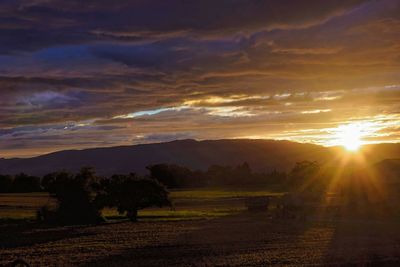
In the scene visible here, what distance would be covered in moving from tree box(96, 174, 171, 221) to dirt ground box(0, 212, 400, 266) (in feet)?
15.2

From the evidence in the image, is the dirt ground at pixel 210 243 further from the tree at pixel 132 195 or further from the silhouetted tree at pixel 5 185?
the silhouetted tree at pixel 5 185

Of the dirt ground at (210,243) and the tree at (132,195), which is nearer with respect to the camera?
the dirt ground at (210,243)

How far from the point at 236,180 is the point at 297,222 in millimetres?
81242

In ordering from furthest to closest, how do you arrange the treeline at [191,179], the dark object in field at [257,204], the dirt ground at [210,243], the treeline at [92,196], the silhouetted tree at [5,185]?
the treeline at [191,179]
the silhouetted tree at [5,185]
the dark object in field at [257,204]
the treeline at [92,196]
the dirt ground at [210,243]

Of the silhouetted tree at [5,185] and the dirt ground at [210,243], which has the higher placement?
the silhouetted tree at [5,185]

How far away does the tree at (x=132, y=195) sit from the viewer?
52062 millimetres

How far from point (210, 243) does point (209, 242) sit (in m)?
0.53

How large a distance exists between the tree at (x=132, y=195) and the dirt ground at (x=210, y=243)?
4632 mm

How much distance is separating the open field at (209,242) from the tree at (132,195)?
102 inches

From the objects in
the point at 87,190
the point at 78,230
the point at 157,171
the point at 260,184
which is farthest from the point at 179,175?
the point at 78,230

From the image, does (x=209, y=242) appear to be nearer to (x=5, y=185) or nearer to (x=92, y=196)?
(x=92, y=196)

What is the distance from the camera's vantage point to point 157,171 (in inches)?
4488

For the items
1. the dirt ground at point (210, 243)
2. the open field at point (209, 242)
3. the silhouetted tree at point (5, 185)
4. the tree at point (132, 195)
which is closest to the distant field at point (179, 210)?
the tree at point (132, 195)

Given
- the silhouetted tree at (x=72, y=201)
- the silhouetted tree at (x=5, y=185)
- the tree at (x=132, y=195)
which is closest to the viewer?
the silhouetted tree at (x=72, y=201)
